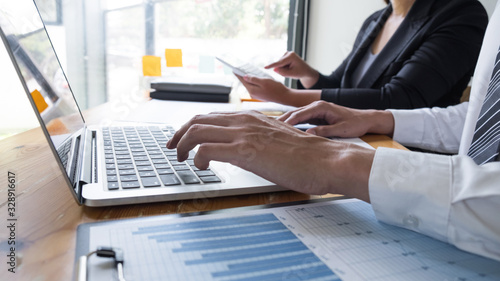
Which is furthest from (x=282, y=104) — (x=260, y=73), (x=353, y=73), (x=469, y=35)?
(x=469, y=35)

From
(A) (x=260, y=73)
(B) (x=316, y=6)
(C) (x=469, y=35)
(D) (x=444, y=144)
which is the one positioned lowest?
(D) (x=444, y=144)

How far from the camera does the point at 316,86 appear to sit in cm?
153

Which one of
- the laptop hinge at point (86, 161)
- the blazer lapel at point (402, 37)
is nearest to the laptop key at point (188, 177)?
the laptop hinge at point (86, 161)

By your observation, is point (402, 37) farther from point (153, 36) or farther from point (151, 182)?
point (153, 36)

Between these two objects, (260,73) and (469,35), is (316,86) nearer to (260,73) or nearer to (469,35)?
(260,73)

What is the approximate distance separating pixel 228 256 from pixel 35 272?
157mm

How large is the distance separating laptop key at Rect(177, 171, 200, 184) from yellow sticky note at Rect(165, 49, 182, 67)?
80cm

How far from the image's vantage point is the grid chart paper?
0.98 feet

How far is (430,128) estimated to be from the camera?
0.83 m

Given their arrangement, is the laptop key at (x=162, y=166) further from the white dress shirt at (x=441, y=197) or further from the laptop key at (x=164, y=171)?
A: the white dress shirt at (x=441, y=197)

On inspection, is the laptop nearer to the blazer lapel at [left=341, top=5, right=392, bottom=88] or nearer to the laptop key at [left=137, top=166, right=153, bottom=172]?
the laptop key at [left=137, top=166, right=153, bottom=172]

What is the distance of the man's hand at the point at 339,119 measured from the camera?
0.76 metres

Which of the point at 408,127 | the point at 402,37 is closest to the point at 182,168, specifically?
the point at 408,127

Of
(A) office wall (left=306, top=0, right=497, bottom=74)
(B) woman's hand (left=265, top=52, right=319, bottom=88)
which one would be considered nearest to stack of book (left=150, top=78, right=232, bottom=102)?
(B) woman's hand (left=265, top=52, right=319, bottom=88)
